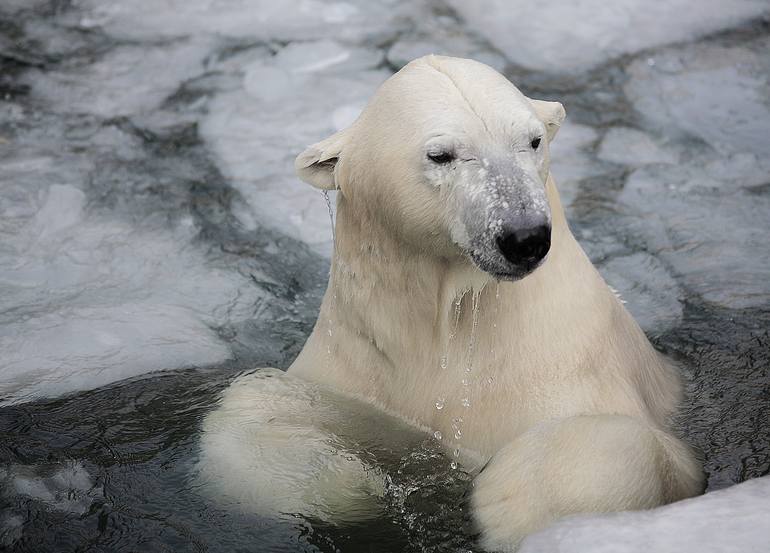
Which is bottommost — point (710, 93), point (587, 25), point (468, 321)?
point (468, 321)

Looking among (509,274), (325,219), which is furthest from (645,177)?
(509,274)

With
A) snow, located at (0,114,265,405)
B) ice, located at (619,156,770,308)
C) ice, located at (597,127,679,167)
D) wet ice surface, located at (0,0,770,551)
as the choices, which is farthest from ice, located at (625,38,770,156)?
snow, located at (0,114,265,405)

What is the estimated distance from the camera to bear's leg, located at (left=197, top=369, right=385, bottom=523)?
9.13ft

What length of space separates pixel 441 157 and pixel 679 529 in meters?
1.01

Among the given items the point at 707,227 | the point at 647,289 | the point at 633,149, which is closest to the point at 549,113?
Result: the point at 647,289

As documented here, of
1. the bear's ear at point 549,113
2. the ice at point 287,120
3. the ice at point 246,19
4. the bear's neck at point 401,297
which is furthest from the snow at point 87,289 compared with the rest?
the bear's ear at point 549,113

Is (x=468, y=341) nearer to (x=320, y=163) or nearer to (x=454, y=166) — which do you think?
(x=454, y=166)

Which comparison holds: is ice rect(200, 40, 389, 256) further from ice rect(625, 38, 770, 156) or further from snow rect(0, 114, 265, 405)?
ice rect(625, 38, 770, 156)

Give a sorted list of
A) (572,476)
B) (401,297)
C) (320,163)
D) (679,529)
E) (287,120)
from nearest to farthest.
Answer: (679,529) → (572,476) → (401,297) → (320,163) → (287,120)

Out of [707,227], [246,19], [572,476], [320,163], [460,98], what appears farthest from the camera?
[246,19]

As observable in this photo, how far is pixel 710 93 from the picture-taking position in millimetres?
5270

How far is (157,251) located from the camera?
14.2ft

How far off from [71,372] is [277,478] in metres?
1.03

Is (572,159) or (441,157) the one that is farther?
(572,159)
